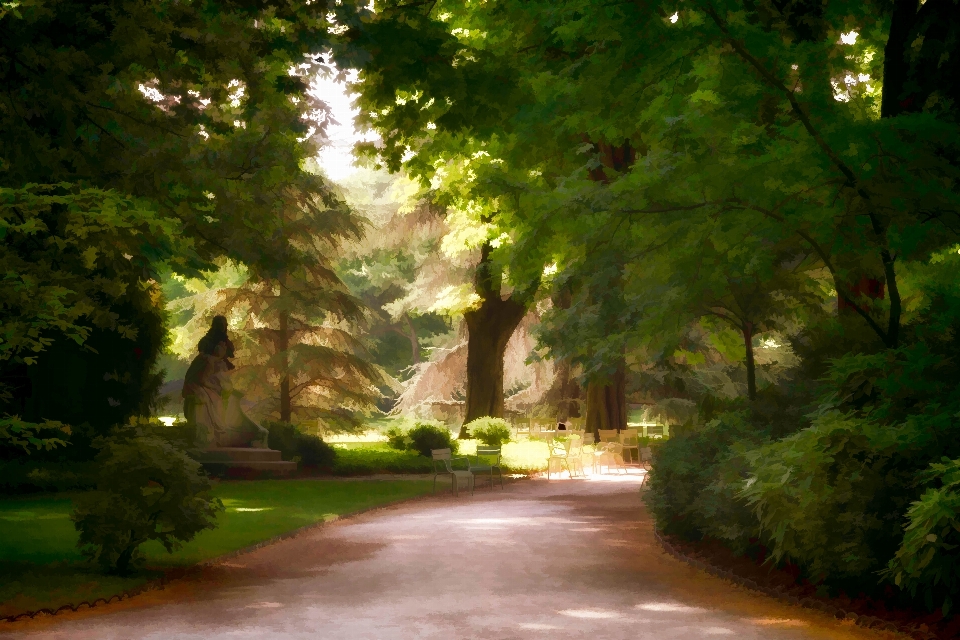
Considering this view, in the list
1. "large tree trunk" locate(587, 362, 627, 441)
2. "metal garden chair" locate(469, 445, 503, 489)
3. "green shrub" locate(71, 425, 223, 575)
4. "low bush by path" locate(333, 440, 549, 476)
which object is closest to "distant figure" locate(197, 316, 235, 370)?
"low bush by path" locate(333, 440, 549, 476)

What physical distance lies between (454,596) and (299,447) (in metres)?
19.4

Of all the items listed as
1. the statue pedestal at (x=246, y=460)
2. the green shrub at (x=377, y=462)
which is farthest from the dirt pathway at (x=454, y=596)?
the green shrub at (x=377, y=462)

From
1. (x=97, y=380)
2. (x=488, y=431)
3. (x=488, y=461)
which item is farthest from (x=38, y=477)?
(x=488, y=431)

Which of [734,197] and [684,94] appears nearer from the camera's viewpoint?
[734,197]

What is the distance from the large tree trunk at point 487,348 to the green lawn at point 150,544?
31.7 ft

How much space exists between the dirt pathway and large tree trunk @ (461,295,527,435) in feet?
63.4

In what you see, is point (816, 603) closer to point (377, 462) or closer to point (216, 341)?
point (377, 462)

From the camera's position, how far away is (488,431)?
33.6 meters

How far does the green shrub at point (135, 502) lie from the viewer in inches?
443

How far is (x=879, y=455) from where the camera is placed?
9188 millimetres

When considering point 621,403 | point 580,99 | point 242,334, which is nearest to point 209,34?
point 580,99

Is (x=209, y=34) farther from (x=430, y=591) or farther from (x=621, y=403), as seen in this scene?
(x=621, y=403)

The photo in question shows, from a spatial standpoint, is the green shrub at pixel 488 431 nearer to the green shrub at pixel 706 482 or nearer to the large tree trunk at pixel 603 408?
the large tree trunk at pixel 603 408

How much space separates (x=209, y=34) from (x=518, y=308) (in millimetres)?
21482
